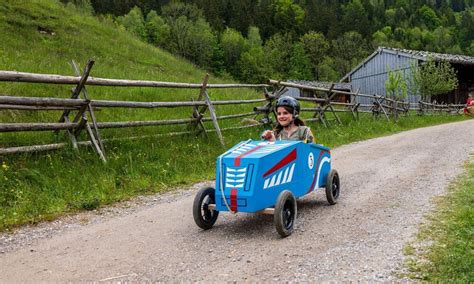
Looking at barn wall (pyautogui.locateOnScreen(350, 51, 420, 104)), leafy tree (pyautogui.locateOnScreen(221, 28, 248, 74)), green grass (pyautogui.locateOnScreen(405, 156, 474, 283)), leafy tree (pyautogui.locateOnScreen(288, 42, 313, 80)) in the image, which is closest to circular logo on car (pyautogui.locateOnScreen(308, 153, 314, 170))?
green grass (pyautogui.locateOnScreen(405, 156, 474, 283))

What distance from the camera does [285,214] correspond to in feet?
14.8

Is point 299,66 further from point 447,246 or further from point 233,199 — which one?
point 447,246

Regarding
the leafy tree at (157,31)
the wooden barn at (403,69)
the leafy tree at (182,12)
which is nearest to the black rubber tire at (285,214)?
the wooden barn at (403,69)

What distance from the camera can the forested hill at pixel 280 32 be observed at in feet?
229

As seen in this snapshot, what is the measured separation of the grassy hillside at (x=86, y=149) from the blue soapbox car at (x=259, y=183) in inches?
86.4

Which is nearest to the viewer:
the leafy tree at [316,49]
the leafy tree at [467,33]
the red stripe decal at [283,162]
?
the red stripe decal at [283,162]

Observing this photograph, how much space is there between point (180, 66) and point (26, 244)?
18.4 m

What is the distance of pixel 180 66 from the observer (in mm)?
22281

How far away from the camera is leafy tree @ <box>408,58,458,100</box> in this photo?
102ft

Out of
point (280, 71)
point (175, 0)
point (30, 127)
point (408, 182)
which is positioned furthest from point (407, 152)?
point (175, 0)

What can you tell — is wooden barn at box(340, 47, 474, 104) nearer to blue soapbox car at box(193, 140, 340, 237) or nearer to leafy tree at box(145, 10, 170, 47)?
blue soapbox car at box(193, 140, 340, 237)

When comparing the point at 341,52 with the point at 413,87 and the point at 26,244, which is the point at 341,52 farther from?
the point at 26,244

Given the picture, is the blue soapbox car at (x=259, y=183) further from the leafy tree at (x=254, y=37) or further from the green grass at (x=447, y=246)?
the leafy tree at (x=254, y=37)

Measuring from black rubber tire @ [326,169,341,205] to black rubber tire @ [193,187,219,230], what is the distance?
5.15 feet
